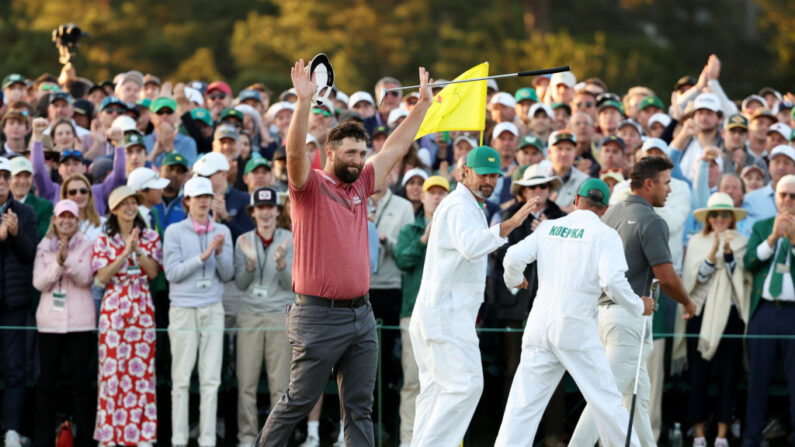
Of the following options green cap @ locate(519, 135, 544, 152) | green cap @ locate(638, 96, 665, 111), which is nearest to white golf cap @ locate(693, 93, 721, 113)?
green cap @ locate(638, 96, 665, 111)

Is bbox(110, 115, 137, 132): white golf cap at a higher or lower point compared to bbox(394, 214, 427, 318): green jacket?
higher

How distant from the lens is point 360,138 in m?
8.67

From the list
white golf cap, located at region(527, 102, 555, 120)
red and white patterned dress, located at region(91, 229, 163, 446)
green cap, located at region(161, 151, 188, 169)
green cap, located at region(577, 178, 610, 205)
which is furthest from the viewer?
white golf cap, located at region(527, 102, 555, 120)

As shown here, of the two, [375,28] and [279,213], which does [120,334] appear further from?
[375,28]

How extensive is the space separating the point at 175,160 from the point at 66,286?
73.0 inches

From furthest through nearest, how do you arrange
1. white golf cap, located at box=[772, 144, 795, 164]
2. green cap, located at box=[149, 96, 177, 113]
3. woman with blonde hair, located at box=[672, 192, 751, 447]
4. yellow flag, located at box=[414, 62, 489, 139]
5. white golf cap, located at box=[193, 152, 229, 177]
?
green cap, located at box=[149, 96, 177, 113] < white golf cap, located at box=[772, 144, 795, 164] < white golf cap, located at box=[193, 152, 229, 177] < woman with blonde hair, located at box=[672, 192, 751, 447] < yellow flag, located at box=[414, 62, 489, 139]

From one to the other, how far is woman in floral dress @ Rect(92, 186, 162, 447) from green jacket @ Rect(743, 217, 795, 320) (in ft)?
17.1

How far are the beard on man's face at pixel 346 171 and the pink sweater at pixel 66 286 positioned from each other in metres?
4.00

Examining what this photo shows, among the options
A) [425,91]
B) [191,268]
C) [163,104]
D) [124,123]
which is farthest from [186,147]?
[425,91]

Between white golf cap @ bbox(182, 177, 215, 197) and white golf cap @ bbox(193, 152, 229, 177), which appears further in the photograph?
white golf cap @ bbox(193, 152, 229, 177)

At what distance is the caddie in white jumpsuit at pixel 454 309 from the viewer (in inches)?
366

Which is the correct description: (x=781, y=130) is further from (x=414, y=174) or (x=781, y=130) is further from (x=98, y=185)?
(x=98, y=185)

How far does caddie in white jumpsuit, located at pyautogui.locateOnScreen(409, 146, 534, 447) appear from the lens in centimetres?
930

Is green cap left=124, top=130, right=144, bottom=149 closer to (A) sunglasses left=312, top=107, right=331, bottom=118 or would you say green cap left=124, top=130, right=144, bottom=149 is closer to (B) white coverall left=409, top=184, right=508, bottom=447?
(A) sunglasses left=312, top=107, right=331, bottom=118
